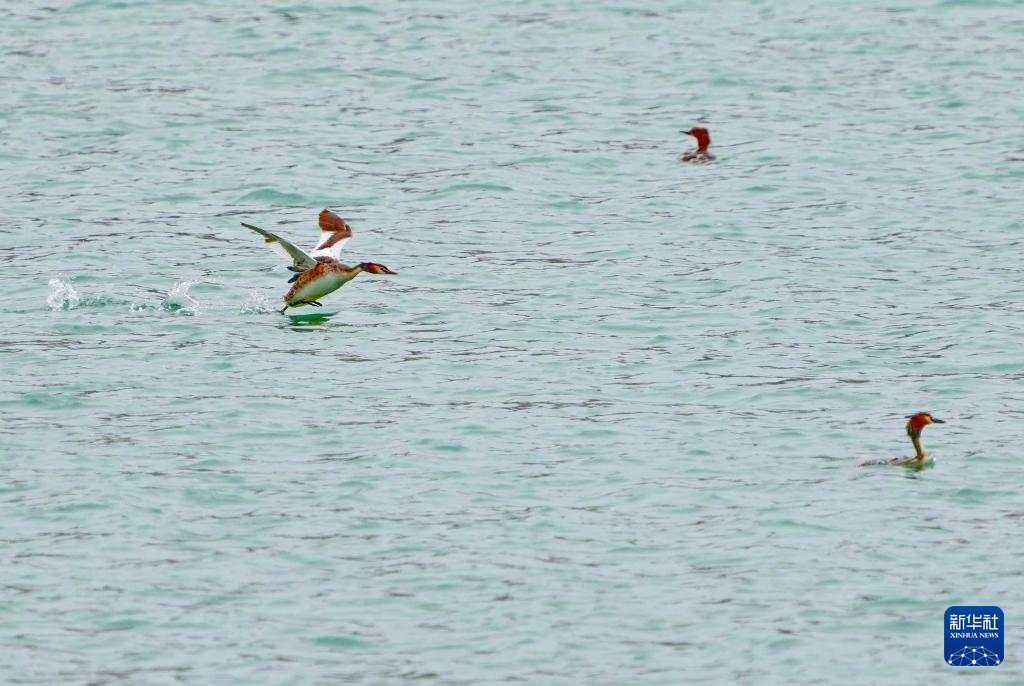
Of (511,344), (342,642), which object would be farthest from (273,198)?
(342,642)

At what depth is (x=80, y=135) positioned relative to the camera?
2538 centimetres

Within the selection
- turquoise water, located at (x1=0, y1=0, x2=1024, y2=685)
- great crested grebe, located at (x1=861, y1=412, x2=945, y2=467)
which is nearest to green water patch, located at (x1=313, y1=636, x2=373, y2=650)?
turquoise water, located at (x1=0, y1=0, x2=1024, y2=685)

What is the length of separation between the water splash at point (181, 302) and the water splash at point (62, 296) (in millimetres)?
908

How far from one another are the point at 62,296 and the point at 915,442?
357 inches

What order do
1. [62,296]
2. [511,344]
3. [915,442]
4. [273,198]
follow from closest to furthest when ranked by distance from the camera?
[915,442], [511,344], [62,296], [273,198]

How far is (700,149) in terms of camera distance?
954 inches

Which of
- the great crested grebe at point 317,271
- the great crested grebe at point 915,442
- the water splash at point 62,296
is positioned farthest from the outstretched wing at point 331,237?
the great crested grebe at point 915,442

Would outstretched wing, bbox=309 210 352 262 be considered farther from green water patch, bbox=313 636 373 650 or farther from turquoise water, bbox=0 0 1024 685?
green water patch, bbox=313 636 373 650

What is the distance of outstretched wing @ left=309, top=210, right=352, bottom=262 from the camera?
18.7 metres

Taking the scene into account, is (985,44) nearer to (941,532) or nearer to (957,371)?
(957,371)

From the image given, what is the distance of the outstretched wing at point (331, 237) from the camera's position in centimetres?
1867

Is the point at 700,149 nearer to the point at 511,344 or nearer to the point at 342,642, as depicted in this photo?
the point at 511,344

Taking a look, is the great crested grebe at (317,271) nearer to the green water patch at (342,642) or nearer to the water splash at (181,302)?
the water splash at (181,302)

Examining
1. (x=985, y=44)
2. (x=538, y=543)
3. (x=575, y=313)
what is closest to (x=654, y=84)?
(x=985, y=44)
